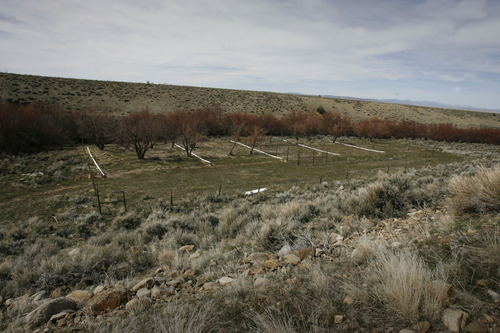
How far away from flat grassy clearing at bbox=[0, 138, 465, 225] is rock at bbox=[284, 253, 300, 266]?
918 centimetres

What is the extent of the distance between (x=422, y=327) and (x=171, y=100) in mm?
68387

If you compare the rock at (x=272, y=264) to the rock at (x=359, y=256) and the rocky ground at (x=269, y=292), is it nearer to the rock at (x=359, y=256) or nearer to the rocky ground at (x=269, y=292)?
the rocky ground at (x=269, y=292)

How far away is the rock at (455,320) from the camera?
2381 millimetres

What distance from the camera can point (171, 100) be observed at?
6475 centimetres

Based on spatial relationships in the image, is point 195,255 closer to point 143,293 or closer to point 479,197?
point 143,293

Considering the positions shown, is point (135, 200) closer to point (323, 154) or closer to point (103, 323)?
point (103, 323)

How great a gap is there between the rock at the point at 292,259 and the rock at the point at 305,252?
0.11 metres

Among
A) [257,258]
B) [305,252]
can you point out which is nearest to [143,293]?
[257,258]

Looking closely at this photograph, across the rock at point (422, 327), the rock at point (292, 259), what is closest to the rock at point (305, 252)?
the rock at point (292, 259)

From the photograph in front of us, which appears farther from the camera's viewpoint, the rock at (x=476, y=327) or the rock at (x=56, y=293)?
the rock at (x=56, y=293)

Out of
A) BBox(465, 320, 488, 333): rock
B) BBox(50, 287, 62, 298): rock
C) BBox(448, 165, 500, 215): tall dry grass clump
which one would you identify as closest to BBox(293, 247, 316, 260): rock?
BBox(465, 320, 488, 333): rock

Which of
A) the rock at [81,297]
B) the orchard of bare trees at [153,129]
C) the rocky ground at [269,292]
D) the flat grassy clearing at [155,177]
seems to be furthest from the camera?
the orchard of bare trees at [153,129]

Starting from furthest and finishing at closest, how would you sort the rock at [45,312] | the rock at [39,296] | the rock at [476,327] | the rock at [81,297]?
1. the rock at [39,296]
2. the rock at [81,297]
3. the rock at [45,312]
4. the rock at [476,327]

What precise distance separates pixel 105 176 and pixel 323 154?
79.2 ft
